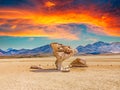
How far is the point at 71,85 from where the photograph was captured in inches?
746

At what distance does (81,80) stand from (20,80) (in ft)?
13.1

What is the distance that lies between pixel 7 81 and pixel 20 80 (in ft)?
2.86

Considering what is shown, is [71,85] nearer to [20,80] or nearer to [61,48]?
[20,80]

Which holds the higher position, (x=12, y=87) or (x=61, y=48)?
(x=61, y=48)

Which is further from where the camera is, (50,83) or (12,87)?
(50,83)

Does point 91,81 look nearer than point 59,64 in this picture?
Yes

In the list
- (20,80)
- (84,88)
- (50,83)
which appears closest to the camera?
(84,88)

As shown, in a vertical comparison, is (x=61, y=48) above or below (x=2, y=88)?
above

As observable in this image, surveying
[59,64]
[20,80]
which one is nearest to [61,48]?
[59,64]

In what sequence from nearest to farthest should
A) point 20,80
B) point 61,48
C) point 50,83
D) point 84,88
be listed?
point 84,88
point 50,83
point 20,80
point 61,48

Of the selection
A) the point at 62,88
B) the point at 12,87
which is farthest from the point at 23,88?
the point at 62,88

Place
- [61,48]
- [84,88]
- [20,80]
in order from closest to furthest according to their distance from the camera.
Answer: [84,88]
[20,80]
[61,48]

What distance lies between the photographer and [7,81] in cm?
2116

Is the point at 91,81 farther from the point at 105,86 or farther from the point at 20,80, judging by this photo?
the point at 20,80
